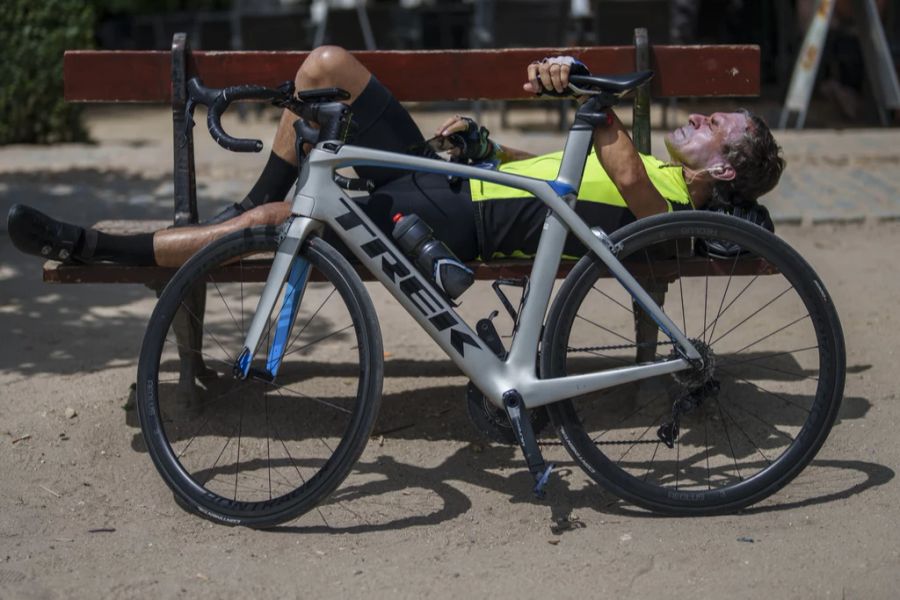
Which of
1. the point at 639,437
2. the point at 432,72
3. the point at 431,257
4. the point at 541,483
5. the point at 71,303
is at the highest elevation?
the point at 432,72

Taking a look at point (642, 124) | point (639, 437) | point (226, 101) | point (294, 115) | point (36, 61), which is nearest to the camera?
point (226, 101)

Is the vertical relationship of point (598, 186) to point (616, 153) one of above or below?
below

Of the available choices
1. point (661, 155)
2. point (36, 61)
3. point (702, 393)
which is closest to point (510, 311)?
point (702, 393)

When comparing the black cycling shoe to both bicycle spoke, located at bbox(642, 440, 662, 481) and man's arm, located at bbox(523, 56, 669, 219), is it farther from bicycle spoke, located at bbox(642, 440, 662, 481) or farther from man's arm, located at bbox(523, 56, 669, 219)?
bicycle spoke, located at bbox(642, 440, 662, 481)

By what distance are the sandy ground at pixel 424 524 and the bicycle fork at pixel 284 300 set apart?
1.51ft

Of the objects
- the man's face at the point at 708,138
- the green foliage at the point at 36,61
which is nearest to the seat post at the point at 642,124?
the man's face at the point at 708,138

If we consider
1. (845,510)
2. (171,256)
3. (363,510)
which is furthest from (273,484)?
(845,510)

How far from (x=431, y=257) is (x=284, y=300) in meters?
0.43

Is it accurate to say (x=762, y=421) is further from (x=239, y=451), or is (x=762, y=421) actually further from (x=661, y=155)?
(x=661, y=155)

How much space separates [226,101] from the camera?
3412 mm

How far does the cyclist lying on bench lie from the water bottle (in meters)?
0.20

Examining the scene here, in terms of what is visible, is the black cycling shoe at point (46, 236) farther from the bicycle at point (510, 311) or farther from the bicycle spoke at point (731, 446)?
the bicycle spoke at point (731, 446)

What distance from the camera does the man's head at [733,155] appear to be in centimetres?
389

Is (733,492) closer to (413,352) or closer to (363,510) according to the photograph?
(363,510)
